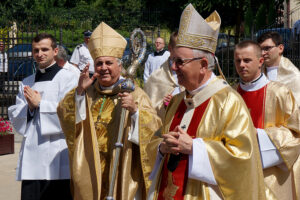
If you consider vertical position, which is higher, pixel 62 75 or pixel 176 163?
pixel 62 75

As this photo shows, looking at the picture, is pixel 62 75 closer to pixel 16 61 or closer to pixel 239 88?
pixel 239 88

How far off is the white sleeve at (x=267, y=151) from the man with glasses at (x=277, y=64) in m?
1.31

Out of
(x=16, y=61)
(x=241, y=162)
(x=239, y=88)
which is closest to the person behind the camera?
(x=241, y=162)

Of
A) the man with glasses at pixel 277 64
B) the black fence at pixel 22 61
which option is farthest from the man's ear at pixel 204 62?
the black fence at pixel 22 61

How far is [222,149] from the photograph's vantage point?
133 inches

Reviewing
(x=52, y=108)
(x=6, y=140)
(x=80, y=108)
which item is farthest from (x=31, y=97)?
(x=6, y=140)

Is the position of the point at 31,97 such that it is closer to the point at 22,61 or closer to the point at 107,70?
the point at 107,70

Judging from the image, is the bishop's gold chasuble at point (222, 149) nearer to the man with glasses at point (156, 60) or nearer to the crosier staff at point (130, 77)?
the crosier staff at point (130, 77)

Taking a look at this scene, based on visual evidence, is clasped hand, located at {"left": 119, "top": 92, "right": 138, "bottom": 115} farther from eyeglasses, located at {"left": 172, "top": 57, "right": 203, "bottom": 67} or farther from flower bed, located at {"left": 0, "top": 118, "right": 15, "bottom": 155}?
flower bed, located at {"left": 0, "top": 118, "right": 15, "bottom": 155}

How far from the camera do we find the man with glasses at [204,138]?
133 inches

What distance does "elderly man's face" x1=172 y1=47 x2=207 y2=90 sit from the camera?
352cm

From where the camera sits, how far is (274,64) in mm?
5883

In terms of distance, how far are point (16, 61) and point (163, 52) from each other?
12.6 ft

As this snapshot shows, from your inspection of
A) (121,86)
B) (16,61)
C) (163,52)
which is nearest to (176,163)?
(121,86)
